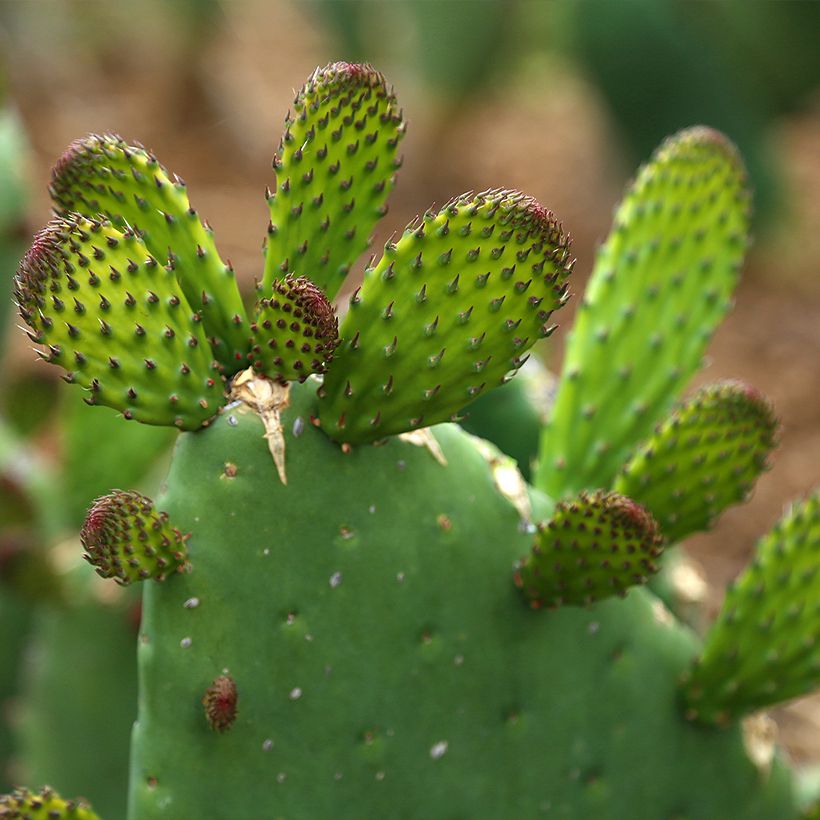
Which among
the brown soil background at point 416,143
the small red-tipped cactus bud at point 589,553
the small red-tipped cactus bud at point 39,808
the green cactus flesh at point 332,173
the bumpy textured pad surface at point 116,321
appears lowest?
the small red-tipped cactus bud at point 39,808

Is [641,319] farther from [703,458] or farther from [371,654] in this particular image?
[371,654]

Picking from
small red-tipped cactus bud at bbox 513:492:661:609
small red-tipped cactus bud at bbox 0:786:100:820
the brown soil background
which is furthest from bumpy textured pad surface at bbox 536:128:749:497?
the brown soil background

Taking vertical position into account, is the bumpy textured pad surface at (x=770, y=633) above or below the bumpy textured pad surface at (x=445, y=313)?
below

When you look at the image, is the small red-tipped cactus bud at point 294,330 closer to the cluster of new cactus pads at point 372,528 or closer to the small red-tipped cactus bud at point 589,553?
the cluster of new cactus pads at point 372,528

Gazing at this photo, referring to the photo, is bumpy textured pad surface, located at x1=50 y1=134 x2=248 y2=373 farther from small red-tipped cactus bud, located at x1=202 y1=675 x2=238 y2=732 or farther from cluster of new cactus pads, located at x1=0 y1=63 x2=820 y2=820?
small red-tipped cactus bud, located at x1=202 y1=675 x2=238 y2=732

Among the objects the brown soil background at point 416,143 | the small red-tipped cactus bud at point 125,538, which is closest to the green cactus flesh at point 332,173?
the small red-tipped cactus bud at point 125,538

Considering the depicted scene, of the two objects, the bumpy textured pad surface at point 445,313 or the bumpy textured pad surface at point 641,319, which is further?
the bumpy textured pad surface at point 641,319
